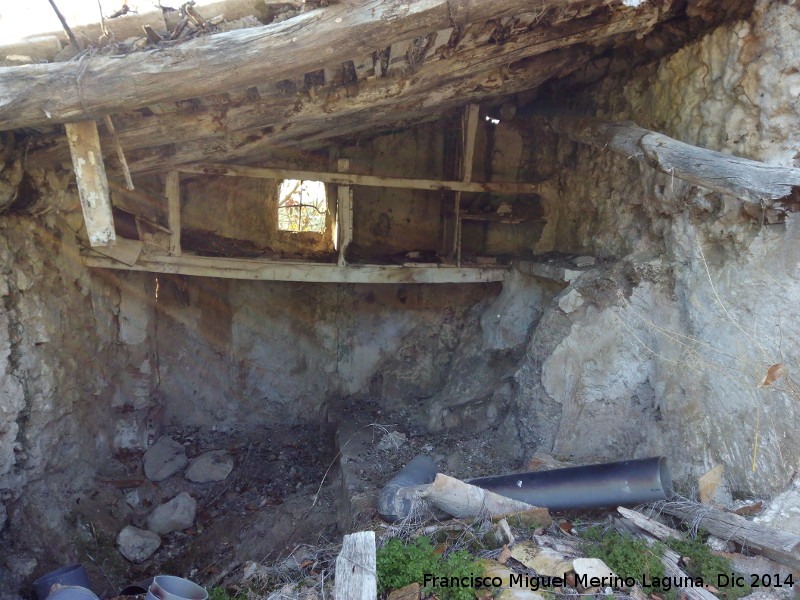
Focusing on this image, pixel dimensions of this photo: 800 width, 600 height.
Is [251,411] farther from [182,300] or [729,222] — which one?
[729,222]

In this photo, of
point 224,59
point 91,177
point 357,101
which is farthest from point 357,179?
point 91,177

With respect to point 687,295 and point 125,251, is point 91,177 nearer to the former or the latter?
point 125,251

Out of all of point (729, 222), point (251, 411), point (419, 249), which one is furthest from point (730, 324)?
point (251, 411)

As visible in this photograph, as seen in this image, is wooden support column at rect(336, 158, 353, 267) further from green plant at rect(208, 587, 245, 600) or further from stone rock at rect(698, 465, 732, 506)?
stone rock at rect(698, 465, 732, 506)

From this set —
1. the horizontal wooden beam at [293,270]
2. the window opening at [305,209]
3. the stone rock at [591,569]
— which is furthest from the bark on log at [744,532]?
the window opening at [305,209]

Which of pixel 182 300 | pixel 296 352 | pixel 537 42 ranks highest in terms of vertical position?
pixel 537 42

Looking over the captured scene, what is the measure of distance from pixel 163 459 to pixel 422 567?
417 cm

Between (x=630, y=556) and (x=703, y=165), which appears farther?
(x=703, y=165)

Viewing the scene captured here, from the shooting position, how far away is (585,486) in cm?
391

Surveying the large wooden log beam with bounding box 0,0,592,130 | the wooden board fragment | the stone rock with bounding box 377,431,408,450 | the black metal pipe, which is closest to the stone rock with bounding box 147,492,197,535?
the stone rock with bounding box 377,431,408,450

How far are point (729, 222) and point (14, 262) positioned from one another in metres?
5.51

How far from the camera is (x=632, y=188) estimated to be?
489 centimetres

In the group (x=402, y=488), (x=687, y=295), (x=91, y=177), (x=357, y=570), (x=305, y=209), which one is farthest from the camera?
(x=305, y=209)

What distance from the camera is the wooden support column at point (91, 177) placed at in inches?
145
